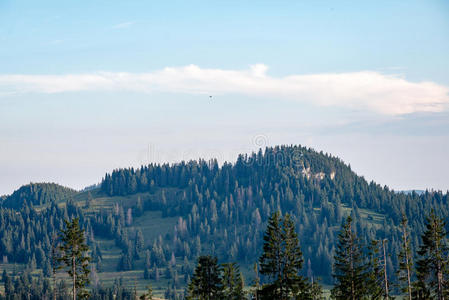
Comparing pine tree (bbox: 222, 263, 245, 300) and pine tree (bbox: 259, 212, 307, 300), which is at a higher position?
pine tree (bbox: 259, 212, 307, 300)

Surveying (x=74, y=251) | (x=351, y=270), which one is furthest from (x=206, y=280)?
(x=351, y=270)

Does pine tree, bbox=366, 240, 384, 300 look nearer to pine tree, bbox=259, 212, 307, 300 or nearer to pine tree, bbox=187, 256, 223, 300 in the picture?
pine tree, bbox=259, 212, 307, 300

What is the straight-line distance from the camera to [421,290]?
98.6m

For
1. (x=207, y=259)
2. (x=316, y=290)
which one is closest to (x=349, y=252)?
(x=207, y=259)

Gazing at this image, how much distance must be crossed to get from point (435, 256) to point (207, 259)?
1456 inches

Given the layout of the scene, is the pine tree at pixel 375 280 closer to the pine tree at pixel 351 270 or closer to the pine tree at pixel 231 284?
the pine tree at pixel 351 270

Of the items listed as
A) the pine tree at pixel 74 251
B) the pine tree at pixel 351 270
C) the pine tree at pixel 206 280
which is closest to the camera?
the pine tree at pixel 351 270

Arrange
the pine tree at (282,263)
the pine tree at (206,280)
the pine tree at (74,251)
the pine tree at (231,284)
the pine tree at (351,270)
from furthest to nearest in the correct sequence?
the pine tree at (231,284) → the pine tree at (206,280) → the pine tree at (74,251) → the pine tree at (351,270) → the pine tree at (282,263)

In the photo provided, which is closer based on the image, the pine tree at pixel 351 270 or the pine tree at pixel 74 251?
the pine tree at pixel 351 270

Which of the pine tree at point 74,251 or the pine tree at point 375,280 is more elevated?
the pine tree at point 74,251

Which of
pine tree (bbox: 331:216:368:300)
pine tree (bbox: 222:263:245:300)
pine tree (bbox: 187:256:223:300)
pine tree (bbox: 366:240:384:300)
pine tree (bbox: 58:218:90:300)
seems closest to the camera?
pine tree (bbox: 331:216:368:300)

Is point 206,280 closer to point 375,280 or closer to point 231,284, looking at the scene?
point 231,284

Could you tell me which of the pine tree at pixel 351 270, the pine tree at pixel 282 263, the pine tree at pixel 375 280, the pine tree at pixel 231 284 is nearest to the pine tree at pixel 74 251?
the pine tree at pixel 231 284

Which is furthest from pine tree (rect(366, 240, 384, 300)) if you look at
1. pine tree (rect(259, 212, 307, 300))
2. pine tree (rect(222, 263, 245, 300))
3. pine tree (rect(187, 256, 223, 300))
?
pine tree (rect(187, 256, 223, 300))
